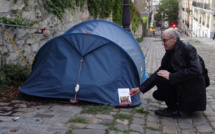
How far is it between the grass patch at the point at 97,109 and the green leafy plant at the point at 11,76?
4.99ft

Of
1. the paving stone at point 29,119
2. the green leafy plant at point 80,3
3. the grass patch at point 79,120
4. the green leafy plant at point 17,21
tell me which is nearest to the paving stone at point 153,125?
the grass patch at point 79,120

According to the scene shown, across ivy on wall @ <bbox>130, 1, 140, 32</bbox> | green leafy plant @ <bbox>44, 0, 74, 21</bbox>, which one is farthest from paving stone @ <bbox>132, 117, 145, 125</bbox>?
ivy on wall @ <bbox>130, 1, 140, 32</bbox>

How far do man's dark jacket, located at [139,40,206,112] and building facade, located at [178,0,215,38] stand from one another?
117 ft

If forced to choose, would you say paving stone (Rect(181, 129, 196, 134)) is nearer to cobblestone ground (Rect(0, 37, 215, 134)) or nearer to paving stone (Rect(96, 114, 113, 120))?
cobblestone ground (Rect(0, 37, 215, 134))

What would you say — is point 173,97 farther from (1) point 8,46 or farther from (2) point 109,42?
(1) point 8,46

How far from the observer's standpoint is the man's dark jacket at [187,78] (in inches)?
156

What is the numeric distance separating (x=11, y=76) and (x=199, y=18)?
1795 inches

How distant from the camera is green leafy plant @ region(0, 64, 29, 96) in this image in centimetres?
519

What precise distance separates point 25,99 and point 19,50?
1.33 meters

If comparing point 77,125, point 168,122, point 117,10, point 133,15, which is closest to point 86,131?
point 77,125

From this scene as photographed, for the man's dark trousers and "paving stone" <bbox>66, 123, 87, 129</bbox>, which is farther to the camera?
the man's dark trousers

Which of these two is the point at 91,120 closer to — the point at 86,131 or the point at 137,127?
the point at 86,131

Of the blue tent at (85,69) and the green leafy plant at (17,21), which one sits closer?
the blue tent at (85,69)

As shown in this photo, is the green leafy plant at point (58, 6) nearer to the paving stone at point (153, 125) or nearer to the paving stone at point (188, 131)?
the paving stone at point (153, 125)
